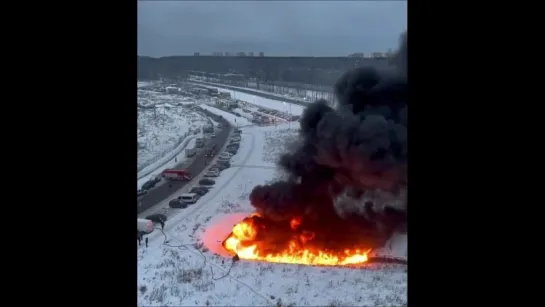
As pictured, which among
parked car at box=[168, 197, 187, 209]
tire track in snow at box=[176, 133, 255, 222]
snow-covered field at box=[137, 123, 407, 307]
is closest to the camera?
snow-covered field at box=[137, 123, 407, 307]

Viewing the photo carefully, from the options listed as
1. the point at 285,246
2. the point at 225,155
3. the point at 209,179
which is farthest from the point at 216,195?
the point at 285,246

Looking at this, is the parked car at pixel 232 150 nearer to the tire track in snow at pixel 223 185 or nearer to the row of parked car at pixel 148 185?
the tire track in snow at pixel 223 185

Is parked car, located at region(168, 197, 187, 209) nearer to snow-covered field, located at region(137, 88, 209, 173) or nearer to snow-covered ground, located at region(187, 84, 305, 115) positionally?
snow-covered field, located at region(137, 88, 209, 173)

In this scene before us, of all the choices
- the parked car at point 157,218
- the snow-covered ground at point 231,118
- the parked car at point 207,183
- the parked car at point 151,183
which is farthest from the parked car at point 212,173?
the parked car at point 157,218

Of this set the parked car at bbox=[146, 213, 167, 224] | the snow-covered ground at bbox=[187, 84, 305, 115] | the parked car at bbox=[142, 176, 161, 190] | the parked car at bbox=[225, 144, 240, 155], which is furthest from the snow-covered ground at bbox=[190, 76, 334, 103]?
the parked car at bbox=[146, 213, 167, 224]

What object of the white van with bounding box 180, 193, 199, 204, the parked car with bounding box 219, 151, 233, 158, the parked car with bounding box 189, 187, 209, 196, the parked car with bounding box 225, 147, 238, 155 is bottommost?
the white van with bounding box 180, 193, 199, 204
